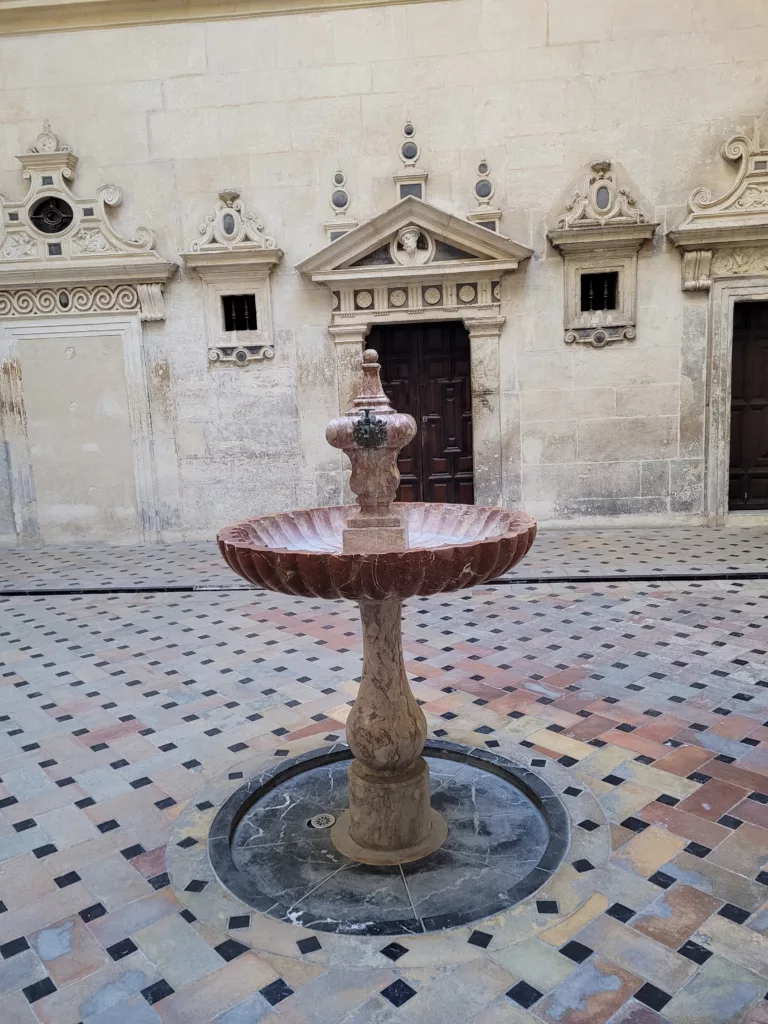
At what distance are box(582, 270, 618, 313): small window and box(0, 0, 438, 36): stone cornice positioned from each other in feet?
10.8

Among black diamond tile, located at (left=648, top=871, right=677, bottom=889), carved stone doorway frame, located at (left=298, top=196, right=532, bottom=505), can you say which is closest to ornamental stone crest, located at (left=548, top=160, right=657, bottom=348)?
carved stone doorway frame, located at (left=298, top=196, right=532, bottom=505)

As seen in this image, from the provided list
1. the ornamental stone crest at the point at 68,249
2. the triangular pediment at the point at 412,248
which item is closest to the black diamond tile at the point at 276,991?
the triangular pediment at the point at 412,248

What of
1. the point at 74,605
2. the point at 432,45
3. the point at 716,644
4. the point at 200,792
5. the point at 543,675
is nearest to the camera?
the point at 200,792

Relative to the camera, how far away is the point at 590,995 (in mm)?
2041

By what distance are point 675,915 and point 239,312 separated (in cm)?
726

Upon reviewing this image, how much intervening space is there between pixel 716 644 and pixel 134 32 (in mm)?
8163

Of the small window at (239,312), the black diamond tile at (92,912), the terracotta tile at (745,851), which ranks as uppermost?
the small window at (239,312)

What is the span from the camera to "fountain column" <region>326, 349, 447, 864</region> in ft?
8.97

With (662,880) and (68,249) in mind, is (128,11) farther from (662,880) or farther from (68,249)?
(662,880)

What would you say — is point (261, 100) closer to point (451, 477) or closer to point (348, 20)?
point (348, 20)

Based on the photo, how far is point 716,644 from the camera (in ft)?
15.4

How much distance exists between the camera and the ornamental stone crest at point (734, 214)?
7336mm

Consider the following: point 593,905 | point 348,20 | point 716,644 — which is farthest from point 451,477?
point 593,905

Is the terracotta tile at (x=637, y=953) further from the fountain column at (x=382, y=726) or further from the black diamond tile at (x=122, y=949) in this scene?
the black diamond tile at (x=122, y=949)
